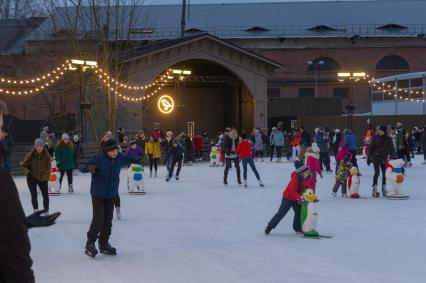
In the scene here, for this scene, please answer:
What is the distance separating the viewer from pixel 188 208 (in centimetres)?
1462

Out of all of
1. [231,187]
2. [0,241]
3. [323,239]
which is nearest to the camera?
[0,241]

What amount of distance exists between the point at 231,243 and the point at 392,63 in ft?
156

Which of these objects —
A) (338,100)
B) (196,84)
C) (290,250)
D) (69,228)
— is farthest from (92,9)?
(290,250)

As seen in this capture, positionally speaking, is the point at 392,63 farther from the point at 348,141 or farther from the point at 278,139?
the point at 348,141

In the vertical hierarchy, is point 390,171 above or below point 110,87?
below

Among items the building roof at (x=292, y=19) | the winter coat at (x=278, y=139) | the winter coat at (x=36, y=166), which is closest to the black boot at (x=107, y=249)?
the winter coat at (x=36, y=166)

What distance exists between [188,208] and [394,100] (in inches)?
1433

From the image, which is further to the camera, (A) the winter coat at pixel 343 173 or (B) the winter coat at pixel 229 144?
(B) the winter coat at pixel 229 144

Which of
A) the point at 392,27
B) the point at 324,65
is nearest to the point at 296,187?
the point at 324,65

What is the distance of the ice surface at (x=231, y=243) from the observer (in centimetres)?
802

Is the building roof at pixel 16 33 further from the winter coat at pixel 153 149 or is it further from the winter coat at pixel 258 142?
the winter coat at pixel 153 149

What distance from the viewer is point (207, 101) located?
4822cm

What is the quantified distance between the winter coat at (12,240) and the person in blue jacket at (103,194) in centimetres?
590

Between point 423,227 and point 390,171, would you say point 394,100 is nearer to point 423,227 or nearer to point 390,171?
point 390,171
